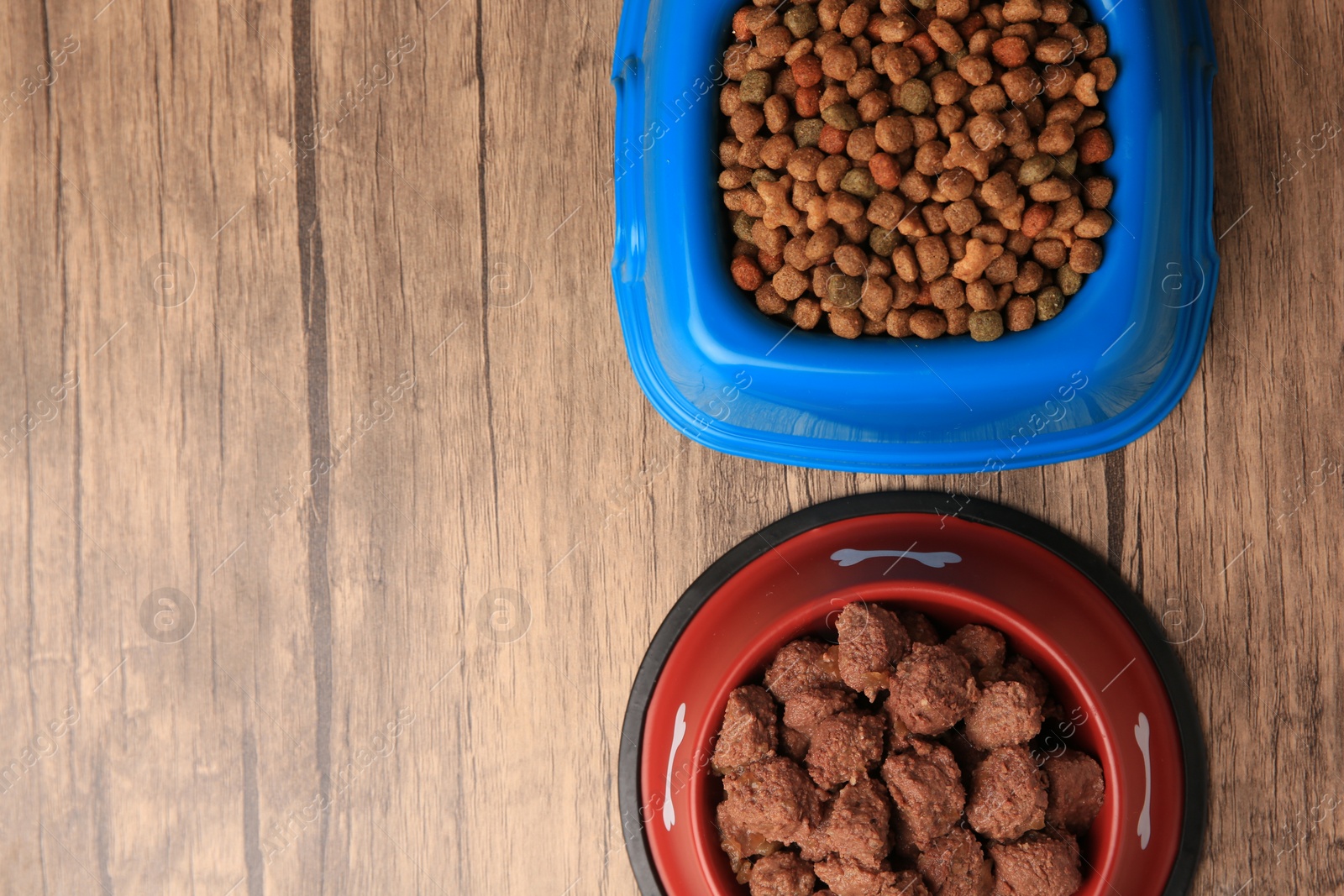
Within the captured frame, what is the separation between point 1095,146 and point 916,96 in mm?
155

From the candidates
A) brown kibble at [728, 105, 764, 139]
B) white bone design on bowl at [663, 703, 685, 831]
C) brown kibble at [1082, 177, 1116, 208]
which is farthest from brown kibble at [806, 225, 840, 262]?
white bone design on bowl at [663, 703, 685, 831]

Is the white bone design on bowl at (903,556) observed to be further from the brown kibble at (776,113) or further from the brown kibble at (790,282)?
the brown kibble at (776,113)

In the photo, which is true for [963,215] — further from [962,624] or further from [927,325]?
[962,624]

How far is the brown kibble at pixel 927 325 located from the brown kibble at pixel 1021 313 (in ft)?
0.19

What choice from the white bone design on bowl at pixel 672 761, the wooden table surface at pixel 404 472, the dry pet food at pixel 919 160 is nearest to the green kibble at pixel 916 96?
the dry pet food at pixel 919 160

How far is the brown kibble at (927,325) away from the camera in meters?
0.71

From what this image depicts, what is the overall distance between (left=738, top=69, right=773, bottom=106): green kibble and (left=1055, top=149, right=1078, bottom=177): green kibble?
248 millimetres

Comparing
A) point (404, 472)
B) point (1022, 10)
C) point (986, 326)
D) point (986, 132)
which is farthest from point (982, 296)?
point (404, 472)

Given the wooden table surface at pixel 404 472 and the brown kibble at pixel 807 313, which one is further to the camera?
the wooden table surface at pixel 404 472

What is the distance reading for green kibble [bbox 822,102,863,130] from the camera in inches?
27.3

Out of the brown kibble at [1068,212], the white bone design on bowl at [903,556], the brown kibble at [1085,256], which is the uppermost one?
the brown kibble at [1068,212]

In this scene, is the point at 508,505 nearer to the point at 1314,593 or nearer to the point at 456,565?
the point at 456,565

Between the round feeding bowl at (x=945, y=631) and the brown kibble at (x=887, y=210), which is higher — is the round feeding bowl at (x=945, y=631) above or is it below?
below

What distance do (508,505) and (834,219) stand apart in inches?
16.7
